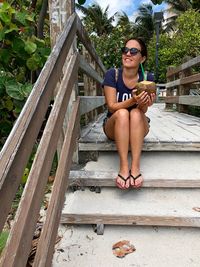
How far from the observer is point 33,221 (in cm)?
142

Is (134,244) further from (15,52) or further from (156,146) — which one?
(15,52)

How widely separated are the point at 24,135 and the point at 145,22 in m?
32.6

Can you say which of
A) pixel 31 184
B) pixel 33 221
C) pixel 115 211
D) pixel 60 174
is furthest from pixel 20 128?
pixel 115 211

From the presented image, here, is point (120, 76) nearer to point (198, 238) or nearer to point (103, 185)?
point (103, 185)

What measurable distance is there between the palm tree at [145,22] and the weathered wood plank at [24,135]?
31.0 metres

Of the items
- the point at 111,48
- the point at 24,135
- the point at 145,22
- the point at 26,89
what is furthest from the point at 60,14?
the point at 145,22

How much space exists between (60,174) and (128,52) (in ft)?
3.71

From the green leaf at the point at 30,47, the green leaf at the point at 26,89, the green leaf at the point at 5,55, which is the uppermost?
the green leaf at the point at 30,47

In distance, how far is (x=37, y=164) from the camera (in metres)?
1.52

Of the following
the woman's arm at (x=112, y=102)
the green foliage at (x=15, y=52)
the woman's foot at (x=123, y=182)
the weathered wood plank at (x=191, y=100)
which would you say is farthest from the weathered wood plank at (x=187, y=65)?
the woman's foot at (x=123, y=182)

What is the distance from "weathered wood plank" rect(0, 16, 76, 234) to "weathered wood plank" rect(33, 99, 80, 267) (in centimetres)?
47

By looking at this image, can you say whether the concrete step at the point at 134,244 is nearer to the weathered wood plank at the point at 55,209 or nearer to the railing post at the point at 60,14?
the weathered wood plank at the point at 55,209

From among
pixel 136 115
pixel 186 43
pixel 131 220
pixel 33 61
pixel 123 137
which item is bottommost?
pixel 131 220

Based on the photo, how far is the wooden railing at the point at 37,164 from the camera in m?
1.16
